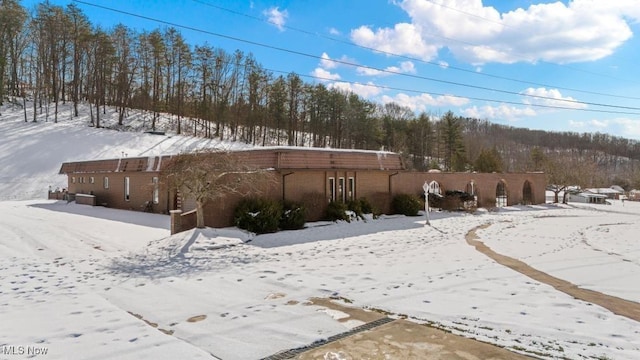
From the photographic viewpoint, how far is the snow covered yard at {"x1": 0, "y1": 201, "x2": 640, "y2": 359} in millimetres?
4801

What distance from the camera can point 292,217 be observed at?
51.7 feet

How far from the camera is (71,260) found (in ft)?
32.8

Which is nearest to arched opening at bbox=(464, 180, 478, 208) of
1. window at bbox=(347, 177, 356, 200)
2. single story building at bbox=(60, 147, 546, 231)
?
single story building at bbox=(60, 147, 546, 231)

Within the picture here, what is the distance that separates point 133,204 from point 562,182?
3608 cm

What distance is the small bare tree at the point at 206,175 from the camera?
13.2 m

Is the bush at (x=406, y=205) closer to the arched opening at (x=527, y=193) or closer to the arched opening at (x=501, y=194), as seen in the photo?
the arched opening at (x=501, y=194)

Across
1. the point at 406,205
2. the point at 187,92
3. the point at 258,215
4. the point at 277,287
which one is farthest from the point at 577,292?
the point at 187,92

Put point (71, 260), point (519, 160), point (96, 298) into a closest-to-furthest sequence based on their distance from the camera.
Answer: point (96, 298) → point (71, 260) → point (519, 160)

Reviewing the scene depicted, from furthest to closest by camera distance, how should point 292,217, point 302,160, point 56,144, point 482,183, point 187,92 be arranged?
point 187,92 < point 56,144 < point 482,183 < point 302,160 < point 292,217

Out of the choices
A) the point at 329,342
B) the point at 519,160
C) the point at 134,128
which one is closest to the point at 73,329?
the point at 329,342

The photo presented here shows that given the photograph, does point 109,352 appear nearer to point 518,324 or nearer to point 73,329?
point 73,329

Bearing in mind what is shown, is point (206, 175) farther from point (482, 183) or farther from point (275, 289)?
point (482, 183)

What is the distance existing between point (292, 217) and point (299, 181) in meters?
2.13

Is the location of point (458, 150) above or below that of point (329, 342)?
above
